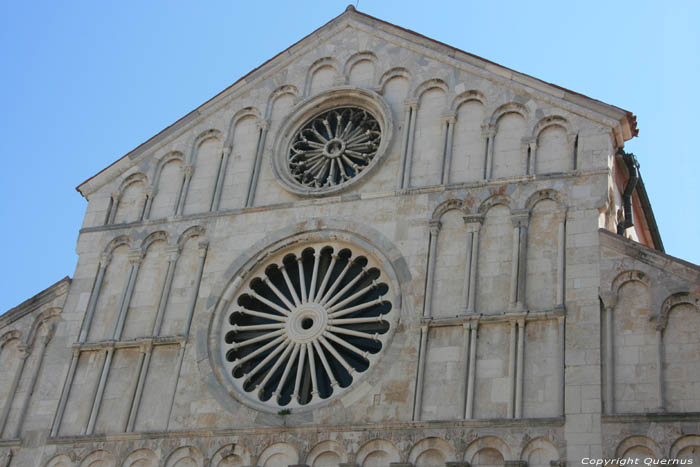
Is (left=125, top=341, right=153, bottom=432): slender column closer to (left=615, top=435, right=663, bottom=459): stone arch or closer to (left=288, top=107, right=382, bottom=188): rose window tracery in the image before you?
(left=288, top=107, right=382, bottom=188): rose window tracery

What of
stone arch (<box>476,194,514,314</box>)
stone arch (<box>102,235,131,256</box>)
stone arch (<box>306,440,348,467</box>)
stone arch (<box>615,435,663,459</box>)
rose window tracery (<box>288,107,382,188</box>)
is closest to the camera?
stone arch (<box>615,435,663,459</box>)

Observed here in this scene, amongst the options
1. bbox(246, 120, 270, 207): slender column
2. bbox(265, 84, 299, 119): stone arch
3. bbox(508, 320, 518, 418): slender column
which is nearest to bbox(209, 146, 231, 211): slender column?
bbox(246, 120, 270, 207): slender column

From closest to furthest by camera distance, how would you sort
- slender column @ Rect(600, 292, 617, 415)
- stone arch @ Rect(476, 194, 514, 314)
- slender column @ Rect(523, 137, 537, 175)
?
slender column @ Rect(600, 292, 617, 415) < stone arch @ Rect(476, 194, 514, 314) < slender column @ Rect(523, 137, 537, 175)

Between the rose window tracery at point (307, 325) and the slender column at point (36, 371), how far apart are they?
3.47 m

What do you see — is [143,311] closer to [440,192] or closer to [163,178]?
[163,178]

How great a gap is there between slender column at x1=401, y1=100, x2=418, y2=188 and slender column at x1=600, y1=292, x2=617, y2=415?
431 centimetres

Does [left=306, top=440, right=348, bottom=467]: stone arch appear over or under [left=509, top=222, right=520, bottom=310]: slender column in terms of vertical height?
under

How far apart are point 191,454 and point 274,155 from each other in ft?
19.7

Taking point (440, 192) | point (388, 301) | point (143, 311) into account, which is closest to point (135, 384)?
point (143, 311)

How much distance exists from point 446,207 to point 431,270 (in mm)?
1259

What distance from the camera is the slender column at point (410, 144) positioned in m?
19.7

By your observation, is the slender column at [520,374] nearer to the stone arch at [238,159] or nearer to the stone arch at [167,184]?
the stone arch at [238,159]

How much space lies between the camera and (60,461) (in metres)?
18.8

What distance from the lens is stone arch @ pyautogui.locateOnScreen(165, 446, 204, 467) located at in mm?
17969
